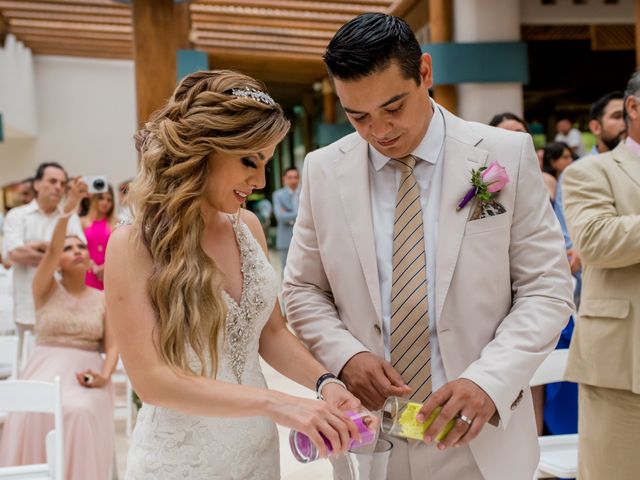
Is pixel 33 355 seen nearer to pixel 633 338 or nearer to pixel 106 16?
pixel 633 338

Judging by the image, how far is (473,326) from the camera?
181 centimetres

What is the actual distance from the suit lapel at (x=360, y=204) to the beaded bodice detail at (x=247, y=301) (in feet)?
0.83

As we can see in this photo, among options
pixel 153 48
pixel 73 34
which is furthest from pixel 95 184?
pixel 73 34

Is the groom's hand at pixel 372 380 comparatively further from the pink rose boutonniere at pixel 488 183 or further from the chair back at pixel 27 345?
the chair back at pixel 27 345

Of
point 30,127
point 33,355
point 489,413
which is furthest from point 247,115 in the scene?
point 30,127

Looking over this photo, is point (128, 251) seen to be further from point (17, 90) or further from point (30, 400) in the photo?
point (17, 90)

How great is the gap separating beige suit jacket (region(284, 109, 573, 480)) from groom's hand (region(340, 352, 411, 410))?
34 mm

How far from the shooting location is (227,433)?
Answer: 185 cm

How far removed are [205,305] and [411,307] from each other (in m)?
0.46

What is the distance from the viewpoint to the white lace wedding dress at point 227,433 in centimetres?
182

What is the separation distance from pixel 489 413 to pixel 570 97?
16.0m

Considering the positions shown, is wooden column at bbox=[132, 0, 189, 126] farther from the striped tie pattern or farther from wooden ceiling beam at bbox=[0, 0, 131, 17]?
the striped tie pattern

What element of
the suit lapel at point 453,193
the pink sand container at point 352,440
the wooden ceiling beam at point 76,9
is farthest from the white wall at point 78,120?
the pink sand container at point 352,440

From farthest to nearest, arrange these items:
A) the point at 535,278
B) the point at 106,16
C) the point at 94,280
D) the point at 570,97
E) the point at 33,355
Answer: the point at 570,97, the point at 106,16, the point at 94,280, the point at 33,355, the point at 535,278
